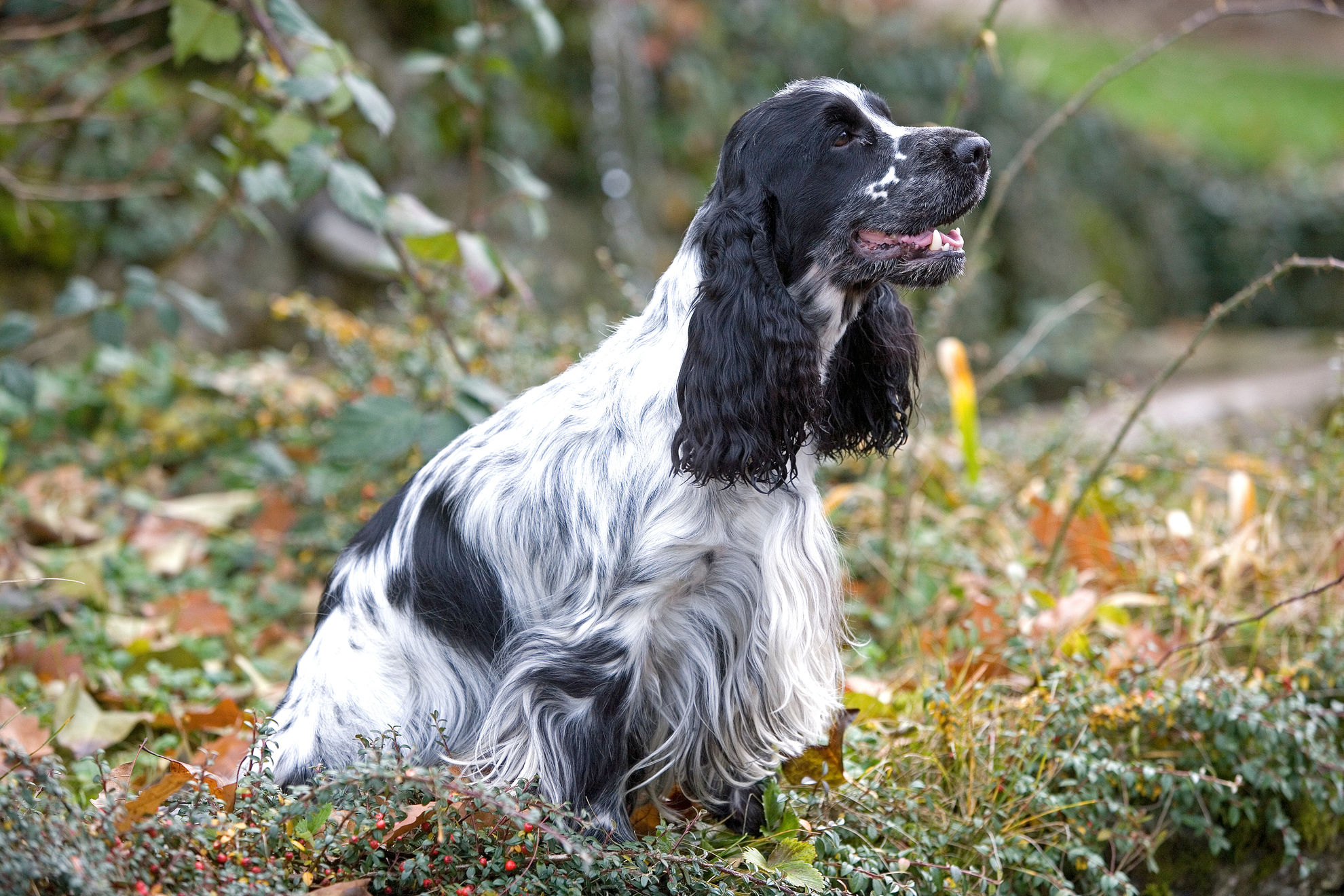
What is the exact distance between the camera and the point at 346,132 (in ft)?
26.1

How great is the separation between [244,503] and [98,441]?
3.43 feet

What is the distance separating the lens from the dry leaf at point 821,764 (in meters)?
3.02

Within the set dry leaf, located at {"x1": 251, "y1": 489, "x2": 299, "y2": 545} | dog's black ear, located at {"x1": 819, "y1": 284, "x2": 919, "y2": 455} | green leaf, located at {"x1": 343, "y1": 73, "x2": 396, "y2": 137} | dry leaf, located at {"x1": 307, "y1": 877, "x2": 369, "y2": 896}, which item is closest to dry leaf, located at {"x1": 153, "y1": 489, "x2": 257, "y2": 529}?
dry leaf, located at {"x1": 251, "y1": 489, "x2": 299, "y2": 545}

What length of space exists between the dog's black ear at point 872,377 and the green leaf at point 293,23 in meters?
1.89

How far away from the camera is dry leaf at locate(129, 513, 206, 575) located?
189 inches

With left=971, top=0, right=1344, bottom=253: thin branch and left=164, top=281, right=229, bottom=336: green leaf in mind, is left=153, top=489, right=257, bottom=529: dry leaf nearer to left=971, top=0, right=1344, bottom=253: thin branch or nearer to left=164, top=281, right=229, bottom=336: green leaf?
left=164, top=281, right=229, bottom=336: green leaf

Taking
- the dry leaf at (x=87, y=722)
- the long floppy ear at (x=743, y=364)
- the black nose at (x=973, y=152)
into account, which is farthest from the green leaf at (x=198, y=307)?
the black nose at (x=973, y=152)

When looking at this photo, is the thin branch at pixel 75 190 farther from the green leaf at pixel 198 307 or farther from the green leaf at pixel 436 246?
Answer: the green leaf at pixel 436 246

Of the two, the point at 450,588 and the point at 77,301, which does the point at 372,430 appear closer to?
the point at 450,588

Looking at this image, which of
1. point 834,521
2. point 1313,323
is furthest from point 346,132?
point 1313,323

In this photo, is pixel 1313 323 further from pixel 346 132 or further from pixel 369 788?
pixel 369 788

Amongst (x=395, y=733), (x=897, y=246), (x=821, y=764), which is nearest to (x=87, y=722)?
(x=395, y=733)

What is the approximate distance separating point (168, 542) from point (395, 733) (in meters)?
2.92

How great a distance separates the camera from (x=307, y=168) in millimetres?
3604
